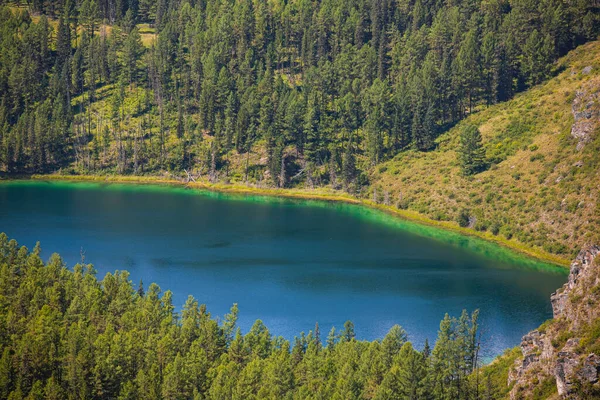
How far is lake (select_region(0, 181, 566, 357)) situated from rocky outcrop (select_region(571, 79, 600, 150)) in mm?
33346

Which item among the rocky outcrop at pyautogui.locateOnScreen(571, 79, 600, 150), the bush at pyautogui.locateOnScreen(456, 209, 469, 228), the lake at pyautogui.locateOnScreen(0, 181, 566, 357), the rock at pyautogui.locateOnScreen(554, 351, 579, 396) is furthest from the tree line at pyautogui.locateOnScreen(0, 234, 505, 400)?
the rocky outcrop at pyautogui.locateOnScreen(571, 79, 600, 150)

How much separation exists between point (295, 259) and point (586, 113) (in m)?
73.8

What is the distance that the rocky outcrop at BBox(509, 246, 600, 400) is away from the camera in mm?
60406

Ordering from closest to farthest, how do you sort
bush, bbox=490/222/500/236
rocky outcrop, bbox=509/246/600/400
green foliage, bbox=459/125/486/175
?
1. rocky outcrop, bbox=509/246/600/400
2. bush, bbox=490/222/500/236
3. green foliage, bbox=459/125/486/175

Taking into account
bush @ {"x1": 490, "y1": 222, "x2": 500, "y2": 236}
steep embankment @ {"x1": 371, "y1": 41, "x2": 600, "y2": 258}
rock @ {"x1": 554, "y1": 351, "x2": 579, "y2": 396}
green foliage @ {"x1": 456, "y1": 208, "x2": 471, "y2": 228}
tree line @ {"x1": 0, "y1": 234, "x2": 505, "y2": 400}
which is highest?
steep embankment @ {"x1": 371, "y1": 41, "x2": 600, "y2": 258}

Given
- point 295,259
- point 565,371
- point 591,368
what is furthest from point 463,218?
point 591,368

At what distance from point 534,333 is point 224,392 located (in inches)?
1337

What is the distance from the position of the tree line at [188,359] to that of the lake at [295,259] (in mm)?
12722

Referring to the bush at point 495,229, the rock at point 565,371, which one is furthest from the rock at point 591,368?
the bush at point 495,229

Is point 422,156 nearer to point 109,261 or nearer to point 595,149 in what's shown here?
point 595,149

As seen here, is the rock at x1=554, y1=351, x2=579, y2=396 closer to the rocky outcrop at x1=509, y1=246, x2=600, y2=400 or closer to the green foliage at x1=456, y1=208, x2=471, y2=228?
the rocky outcrop at x1=509, y1=246, x2=600, y2=400

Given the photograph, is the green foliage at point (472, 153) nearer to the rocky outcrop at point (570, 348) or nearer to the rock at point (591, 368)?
the rocky outcrop at point (570, 348)

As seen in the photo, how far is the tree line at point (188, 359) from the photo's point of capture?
75.7m

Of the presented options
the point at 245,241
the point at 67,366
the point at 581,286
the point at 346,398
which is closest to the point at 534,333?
the point at 581,286
